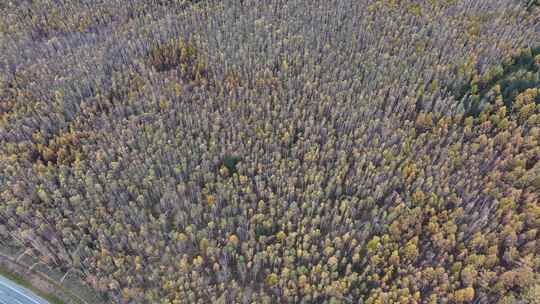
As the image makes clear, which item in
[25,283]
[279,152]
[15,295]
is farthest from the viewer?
[279,152]

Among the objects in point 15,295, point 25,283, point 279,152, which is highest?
point 279,152

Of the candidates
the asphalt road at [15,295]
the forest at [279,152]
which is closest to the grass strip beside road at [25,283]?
the asphalt road at [15,295]

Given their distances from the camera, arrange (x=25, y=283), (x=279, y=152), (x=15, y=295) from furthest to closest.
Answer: (x=279, y=152) < (x=25, y=283) < (x=15, y=295)

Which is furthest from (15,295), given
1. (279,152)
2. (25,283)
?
(279,152)

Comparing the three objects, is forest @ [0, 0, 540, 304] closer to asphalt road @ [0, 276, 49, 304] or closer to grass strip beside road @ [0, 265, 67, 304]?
grass strip beside road @ [0, 265, 67, 304]

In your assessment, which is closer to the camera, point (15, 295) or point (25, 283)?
point (15, 295)

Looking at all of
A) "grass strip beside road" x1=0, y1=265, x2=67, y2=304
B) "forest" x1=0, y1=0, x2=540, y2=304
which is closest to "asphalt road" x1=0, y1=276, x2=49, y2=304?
"grass strip beside road" x1=0, y1=265, x2=67, y2=304

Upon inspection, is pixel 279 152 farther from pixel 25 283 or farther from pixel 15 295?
pixel 15 295

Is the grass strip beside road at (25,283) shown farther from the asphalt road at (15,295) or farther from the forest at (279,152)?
the forest at (279,152)
